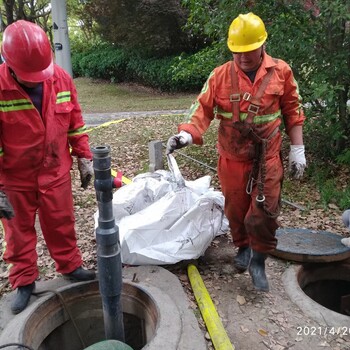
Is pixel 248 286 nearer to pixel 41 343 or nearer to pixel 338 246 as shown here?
pixel 338 246

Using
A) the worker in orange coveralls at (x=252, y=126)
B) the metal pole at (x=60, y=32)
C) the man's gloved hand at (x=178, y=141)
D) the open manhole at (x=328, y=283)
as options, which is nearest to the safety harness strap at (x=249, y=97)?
the worker in orange coveralls at (x=252, y=126)

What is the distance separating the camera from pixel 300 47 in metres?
5.09

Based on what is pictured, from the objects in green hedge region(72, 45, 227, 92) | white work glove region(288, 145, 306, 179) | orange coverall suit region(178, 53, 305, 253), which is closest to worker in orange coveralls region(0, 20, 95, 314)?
orange coverall suit region(178, 53, 305, 253)

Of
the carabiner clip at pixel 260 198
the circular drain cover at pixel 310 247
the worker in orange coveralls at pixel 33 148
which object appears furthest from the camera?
the circular drain cover at pixel 310 247

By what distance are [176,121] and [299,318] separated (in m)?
7.31

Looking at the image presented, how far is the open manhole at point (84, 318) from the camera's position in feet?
9.11

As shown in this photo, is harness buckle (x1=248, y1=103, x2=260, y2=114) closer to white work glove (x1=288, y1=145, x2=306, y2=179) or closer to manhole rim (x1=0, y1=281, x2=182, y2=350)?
white work glove (x1=288, y1=145, x2=306, y2=179)

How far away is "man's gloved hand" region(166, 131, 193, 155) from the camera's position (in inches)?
115

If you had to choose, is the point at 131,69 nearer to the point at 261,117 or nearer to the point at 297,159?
the point at 297,159

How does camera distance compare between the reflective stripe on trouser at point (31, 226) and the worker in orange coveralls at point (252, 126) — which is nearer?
the reflective stripe on trouser at point (31, 226)

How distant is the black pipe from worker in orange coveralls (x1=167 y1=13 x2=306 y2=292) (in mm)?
908

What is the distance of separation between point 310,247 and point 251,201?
961 millimetres

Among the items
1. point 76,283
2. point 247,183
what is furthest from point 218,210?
point 76,283

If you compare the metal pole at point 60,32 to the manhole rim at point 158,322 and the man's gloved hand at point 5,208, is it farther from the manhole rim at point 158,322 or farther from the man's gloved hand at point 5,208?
the manhole rim at point 158,322
